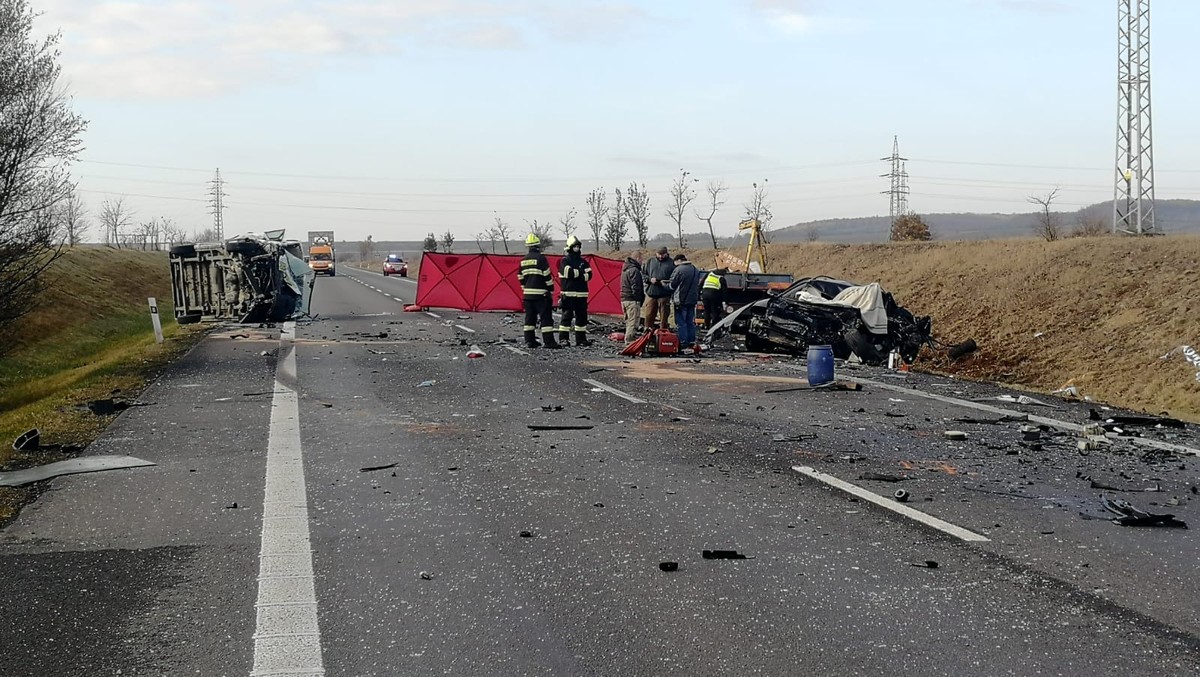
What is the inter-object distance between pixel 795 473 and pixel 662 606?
3247mm

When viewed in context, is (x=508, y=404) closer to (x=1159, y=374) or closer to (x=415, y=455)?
(x=415, y=455)

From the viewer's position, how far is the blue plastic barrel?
13492 mm

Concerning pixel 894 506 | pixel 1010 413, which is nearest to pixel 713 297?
pixel 1010 413

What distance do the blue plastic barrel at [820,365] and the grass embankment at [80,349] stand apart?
8150 mm

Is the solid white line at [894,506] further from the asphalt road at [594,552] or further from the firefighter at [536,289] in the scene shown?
the firefighter at [536,289]

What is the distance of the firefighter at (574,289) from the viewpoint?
1827cm

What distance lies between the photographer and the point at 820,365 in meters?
13.5

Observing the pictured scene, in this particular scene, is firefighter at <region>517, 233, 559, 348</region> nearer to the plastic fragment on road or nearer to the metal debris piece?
the metal debris piece

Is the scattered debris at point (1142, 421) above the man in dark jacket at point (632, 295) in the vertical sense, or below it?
below

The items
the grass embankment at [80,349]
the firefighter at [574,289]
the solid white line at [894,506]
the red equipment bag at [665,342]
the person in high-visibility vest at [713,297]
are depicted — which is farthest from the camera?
the person in high-visibility vest at [713,297]

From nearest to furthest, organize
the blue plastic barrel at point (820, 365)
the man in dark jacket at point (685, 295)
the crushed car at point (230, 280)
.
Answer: the blue plastic barrel at point (820, 365)
the man in dark jacket at point (685, 295)
the crushed car at point (230, 280)

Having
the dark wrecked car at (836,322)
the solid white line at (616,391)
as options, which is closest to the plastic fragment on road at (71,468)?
the solid white line at (616,391)

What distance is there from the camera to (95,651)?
4.19m

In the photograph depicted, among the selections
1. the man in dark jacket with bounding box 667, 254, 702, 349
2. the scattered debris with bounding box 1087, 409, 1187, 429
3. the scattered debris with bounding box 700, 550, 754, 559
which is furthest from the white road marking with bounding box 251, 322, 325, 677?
the man in dark jacket with bounding box 667, 254, 702, 349
